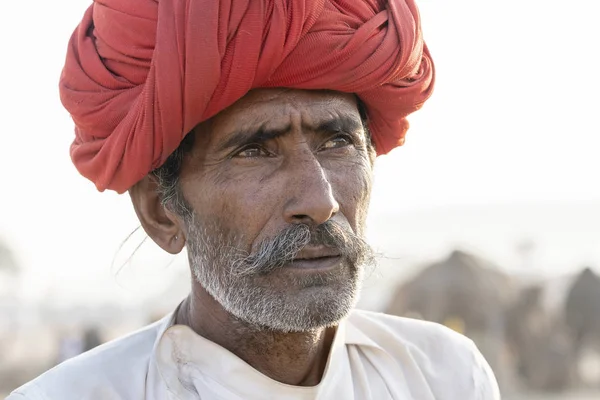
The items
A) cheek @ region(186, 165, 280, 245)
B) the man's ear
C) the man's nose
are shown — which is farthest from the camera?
the man's ear

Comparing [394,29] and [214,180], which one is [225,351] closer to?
[214,180]

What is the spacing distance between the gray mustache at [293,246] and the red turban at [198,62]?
1.51 ft

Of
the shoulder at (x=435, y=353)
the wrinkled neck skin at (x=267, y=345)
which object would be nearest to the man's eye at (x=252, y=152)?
the wrinkled neck skin at (x=267, y=345)

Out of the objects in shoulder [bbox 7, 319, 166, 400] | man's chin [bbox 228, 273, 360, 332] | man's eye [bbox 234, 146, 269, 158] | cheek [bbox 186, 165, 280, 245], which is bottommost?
shoulder [bbox 7, 319, 166, 400]

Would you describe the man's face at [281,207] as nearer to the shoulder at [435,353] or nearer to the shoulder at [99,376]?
the shoulder at [99,376]

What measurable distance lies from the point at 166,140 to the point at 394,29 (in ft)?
2.81

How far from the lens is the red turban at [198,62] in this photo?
3119 millimetres

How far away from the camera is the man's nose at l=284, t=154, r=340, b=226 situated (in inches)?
122

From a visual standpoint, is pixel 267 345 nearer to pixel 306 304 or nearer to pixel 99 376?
pixel 306 304

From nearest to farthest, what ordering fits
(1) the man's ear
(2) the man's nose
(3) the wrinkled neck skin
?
(2) the man's nose
(3) the wrinkled neck skin
(1) the man's ear

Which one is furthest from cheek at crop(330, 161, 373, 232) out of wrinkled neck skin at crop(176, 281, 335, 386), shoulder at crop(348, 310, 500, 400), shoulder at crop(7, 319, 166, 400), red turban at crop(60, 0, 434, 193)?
shoulder at crop(7, 319, 166, 400)

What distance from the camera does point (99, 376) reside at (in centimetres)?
329

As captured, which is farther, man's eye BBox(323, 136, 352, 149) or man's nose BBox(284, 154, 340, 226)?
man's eye BBox(323, 136, 352, 149)

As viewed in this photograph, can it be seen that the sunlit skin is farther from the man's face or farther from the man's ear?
the man's ear
